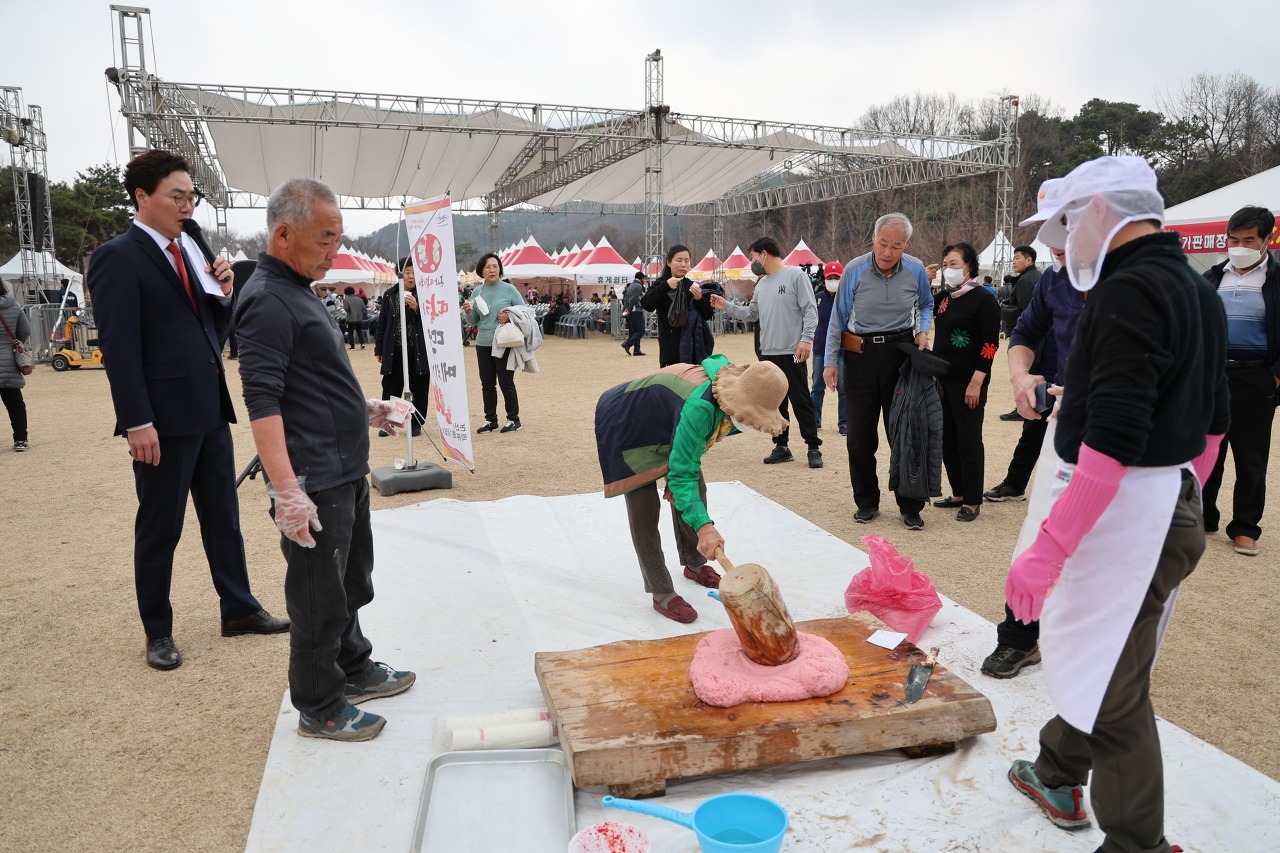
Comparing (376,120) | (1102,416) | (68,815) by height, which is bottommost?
(68,815)

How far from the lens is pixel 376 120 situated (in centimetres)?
1739

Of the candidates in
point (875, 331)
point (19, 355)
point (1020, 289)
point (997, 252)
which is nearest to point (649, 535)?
point (875, 331)

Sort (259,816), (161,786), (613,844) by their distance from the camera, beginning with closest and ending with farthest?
(613,844), (259,816), (161,786)

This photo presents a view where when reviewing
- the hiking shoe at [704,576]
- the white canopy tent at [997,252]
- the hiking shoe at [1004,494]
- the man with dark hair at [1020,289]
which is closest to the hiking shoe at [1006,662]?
the hiking shoe at [704,576]

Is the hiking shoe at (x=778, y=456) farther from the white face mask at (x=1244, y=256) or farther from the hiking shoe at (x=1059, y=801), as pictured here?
the hiking shoe at (x=1059, y=801)

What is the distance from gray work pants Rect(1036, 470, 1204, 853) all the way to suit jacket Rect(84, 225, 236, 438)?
10.2 ft

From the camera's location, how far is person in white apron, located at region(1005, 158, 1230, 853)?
1575 millimetres

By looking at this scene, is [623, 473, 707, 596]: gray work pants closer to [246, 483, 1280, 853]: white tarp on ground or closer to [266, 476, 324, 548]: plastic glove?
[246, 483, 1280, 853]: white tarp on ground

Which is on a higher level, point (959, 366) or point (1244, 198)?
point (1244, 198)

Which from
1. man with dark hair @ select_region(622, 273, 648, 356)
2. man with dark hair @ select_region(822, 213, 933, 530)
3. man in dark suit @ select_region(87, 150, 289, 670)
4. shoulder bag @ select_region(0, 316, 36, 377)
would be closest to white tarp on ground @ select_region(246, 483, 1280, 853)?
man with dark hair @ select_region(822, 213, 933, 530)

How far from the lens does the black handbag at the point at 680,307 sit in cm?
613

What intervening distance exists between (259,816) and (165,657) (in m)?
1.26

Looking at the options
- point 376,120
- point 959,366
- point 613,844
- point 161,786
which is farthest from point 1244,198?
point 376,120

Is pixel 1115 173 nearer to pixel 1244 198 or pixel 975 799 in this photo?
pixel 975 799
